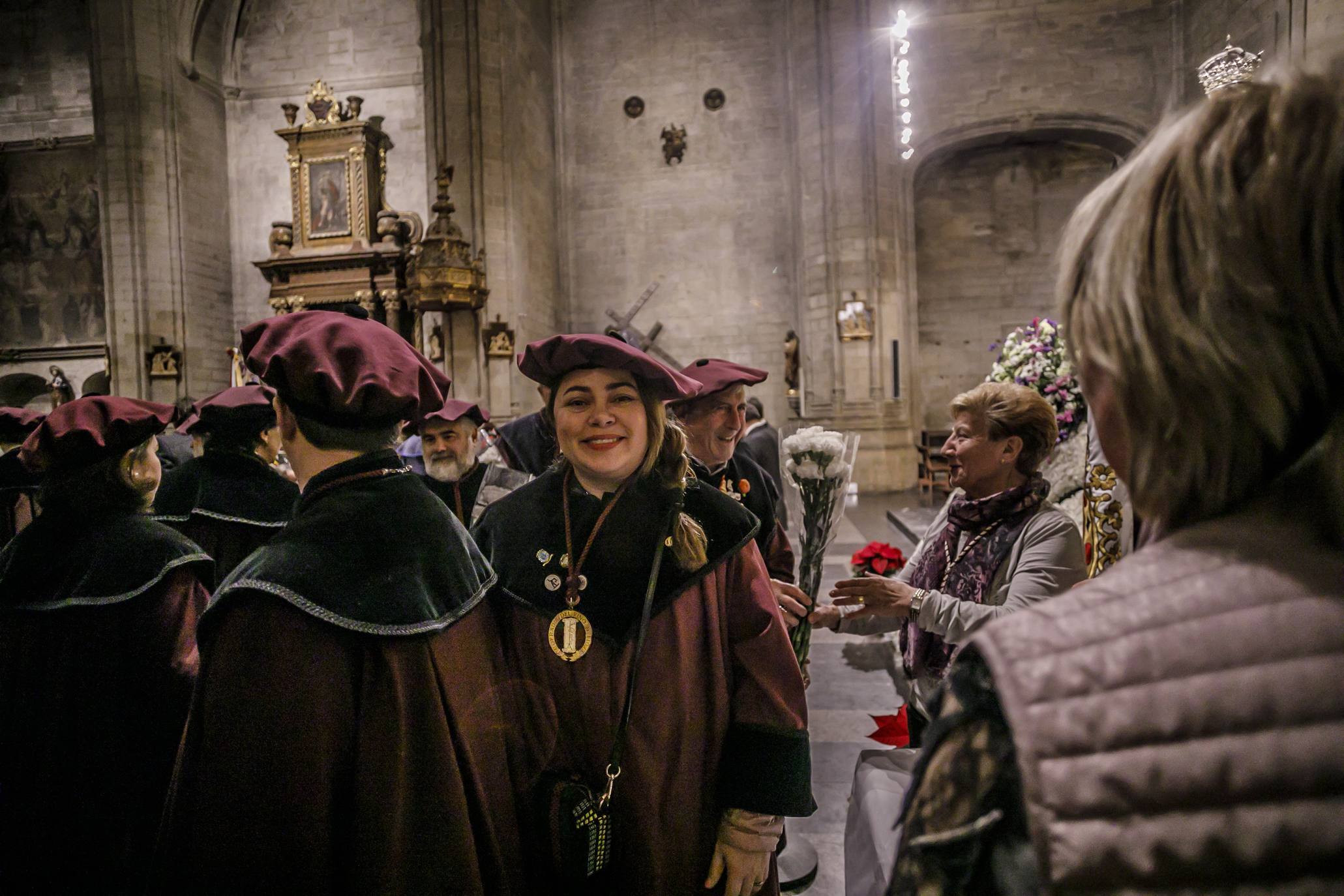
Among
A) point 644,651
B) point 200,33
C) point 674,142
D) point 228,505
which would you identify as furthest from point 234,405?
point 200,33

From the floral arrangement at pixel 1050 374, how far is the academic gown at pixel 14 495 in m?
5.64

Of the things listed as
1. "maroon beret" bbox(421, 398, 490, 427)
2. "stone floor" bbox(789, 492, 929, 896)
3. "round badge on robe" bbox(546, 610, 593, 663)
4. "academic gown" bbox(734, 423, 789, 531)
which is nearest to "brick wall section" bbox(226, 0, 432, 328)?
"academic gown" bbox(734, 423, 789, 531)

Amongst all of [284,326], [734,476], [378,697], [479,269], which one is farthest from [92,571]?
[479,269]

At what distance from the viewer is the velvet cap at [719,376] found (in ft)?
8.95

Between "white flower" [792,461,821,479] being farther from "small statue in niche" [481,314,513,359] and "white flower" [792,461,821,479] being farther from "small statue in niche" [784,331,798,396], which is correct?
"small statue in niche" [784,331,798,396]

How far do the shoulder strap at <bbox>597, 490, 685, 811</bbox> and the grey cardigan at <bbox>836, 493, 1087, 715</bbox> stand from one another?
86 cm

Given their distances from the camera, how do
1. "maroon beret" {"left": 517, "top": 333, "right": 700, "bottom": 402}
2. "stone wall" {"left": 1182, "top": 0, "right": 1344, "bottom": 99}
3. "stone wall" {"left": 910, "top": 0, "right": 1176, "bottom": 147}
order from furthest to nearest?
"stone wall" {"left": 910, "top": 0, "right": 1176, "bottom": 147}, "stone wall" {"left": 1182, "top": 0, "right": 1344, "bottom": 99}, "maroon beret" {"left": 517, "top": 333, "right": 700, "bottom": 402}

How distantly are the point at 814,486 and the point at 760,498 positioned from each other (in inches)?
18.2

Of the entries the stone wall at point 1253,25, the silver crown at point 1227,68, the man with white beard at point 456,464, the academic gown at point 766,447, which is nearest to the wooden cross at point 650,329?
the academic gown at point 766,447

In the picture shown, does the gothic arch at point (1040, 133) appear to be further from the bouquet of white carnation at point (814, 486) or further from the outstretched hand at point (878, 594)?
the outstretched hand at point (878, 594)

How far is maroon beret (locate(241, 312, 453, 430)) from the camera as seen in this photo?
129cm

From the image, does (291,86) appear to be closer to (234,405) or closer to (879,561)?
(234,405)

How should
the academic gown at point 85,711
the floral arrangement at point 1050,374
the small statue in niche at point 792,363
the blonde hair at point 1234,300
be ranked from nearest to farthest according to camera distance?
the blonde hair at point 1234,300 < the academic gown at point 85,711 < the floral arrangement at point 1050,374 < the small statue in niche at point 792,363

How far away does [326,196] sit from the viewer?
12930mm
